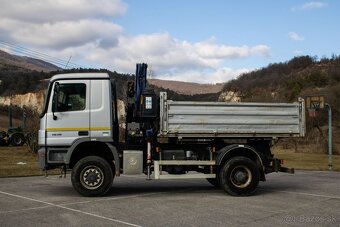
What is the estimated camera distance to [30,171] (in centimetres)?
2020

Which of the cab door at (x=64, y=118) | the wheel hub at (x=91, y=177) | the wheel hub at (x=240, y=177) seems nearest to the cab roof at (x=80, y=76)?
the cab door at (x=64, y=118)

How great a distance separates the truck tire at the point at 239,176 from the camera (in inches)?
484

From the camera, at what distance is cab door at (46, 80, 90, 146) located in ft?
39.7

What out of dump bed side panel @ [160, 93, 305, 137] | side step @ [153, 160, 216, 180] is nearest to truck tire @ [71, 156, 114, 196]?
side step @ [153, 160, 216, 180]

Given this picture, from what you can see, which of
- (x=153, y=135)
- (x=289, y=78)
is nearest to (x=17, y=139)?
(x=153, y=135)

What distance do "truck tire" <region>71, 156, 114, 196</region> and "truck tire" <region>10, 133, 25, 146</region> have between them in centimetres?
3266

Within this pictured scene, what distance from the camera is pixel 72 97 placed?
12250 mm

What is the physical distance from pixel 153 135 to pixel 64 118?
2275mm

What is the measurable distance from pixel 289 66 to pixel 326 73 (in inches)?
1189

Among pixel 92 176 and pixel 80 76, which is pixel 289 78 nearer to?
pixel 80 76

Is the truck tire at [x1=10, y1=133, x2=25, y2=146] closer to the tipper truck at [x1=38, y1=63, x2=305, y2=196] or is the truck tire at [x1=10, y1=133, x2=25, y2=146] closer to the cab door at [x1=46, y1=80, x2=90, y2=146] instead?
the tipper truck at [x1=38, y1=63, x2=305, y2=196]

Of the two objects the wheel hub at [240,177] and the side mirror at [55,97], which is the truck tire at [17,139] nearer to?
the side mirror at [55,97]

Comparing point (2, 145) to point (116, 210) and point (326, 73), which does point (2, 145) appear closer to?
point (116, 210)

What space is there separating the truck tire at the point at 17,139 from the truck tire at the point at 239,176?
3368 cm
